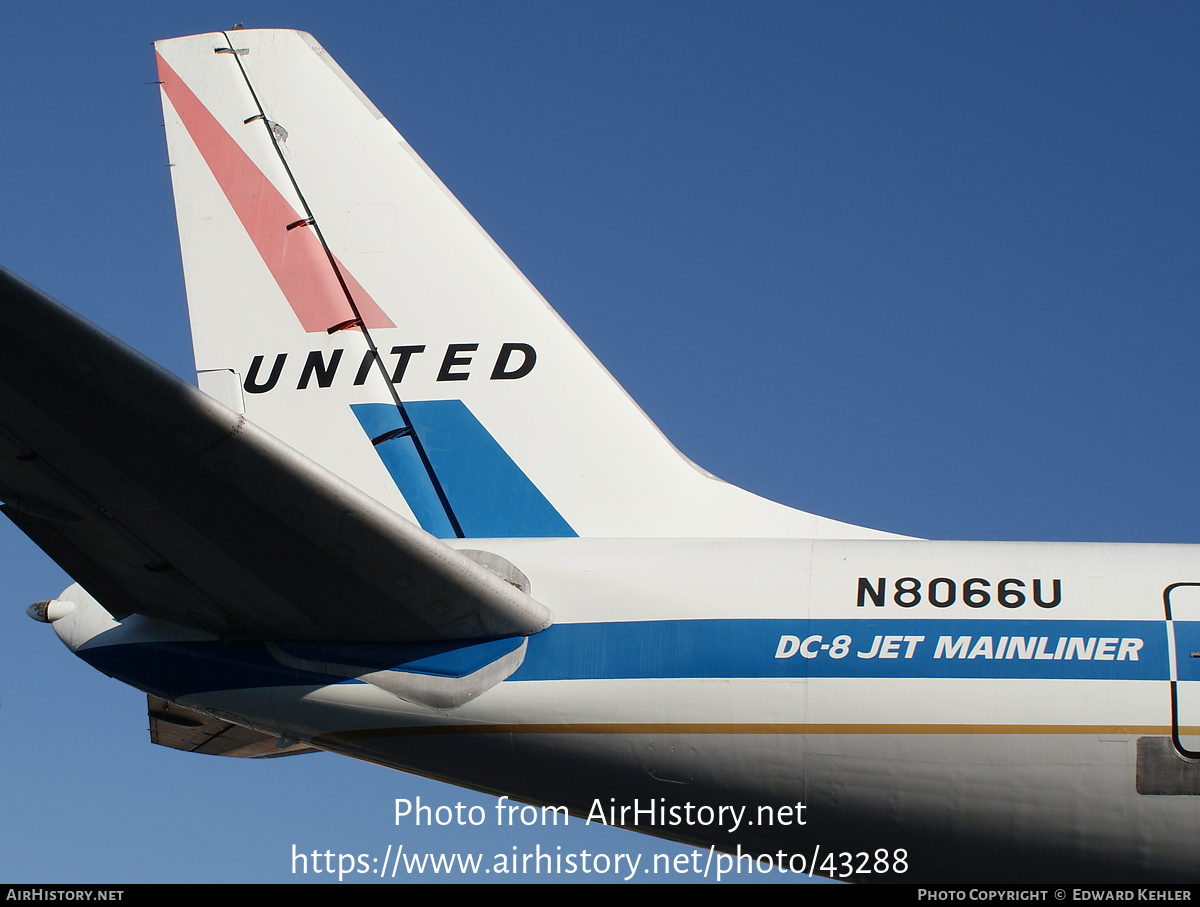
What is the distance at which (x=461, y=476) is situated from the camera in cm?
775

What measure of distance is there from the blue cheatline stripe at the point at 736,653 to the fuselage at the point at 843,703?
0.01 metres

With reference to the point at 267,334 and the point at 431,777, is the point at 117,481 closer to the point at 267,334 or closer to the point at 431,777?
the point at 431,777

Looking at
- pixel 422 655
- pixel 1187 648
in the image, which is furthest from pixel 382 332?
pixel 1187 648

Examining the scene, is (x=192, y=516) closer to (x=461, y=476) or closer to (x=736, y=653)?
(x=461, y=476)

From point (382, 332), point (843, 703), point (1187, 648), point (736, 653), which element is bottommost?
point (843, 703)

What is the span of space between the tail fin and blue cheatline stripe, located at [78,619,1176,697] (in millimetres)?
1293

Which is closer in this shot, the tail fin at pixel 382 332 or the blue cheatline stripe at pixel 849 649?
the blue cheatline stripe at pixel 849 649

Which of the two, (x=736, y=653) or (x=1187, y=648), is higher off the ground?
(x=1187, y=648)

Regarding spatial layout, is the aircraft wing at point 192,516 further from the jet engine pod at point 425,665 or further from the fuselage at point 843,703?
the fuselage at point 843,703

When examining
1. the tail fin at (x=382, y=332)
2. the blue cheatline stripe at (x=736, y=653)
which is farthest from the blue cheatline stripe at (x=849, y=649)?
the tail fin at (x=382, y=332)

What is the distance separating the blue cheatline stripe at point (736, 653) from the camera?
19.1 ft

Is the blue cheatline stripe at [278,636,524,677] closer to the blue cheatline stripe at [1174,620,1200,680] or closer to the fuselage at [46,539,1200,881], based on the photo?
the fuselage at [46,539,1200,881]

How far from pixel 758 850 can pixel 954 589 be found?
65.6 inches

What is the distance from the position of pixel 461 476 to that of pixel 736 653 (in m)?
2.43
